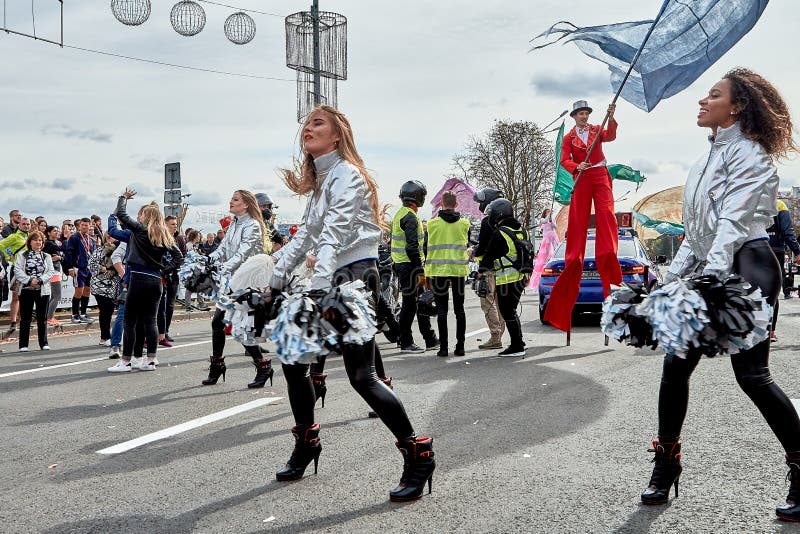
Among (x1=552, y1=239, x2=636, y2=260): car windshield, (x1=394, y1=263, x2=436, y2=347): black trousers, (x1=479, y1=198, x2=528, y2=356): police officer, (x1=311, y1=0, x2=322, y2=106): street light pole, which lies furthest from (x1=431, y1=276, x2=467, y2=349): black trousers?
(x1=311, y1=0, x2=322, y2=106): street light pole

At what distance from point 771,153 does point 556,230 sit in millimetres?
17488

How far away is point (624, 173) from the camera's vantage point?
1814 centimetres

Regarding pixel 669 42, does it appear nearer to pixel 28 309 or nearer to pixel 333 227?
pixel 333 227

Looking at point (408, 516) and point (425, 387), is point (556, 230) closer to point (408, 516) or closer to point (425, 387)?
point (425, 387)

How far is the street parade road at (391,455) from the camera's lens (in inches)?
145

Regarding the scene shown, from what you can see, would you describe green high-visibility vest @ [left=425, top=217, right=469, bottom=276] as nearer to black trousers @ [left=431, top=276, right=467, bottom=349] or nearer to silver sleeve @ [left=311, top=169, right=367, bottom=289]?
black trousers @ [left=431, top=276, right=467, bottom=349]

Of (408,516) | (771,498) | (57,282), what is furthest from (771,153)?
(57,282)

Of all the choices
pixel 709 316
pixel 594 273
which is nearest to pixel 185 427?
pixel 709 316

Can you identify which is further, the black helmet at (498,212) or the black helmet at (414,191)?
the black helmet at (414,191)

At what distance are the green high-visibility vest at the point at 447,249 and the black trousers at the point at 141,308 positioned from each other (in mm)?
3352

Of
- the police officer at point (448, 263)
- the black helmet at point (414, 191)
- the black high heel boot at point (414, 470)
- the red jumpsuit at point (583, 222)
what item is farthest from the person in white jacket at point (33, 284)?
the black high heel boot at point (414, 470)

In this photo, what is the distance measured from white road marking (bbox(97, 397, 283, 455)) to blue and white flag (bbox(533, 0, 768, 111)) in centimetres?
398

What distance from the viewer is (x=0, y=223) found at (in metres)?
15.0

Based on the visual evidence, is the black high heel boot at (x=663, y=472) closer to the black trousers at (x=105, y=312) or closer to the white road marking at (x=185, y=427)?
the white road marking at (x=185, y=427)
